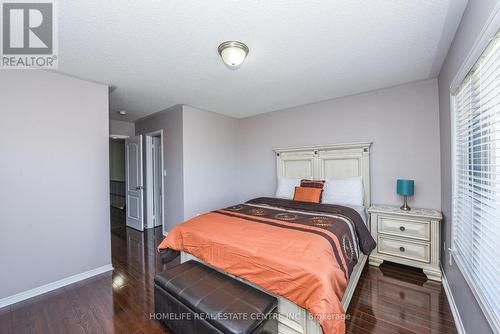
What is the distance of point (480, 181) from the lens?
141 cm

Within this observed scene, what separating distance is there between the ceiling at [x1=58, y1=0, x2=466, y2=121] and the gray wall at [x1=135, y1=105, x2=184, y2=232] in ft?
2.72

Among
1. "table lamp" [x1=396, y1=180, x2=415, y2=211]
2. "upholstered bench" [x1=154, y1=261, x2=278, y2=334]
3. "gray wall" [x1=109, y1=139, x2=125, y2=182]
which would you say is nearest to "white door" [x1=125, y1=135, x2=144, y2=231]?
"gray wall" [x1=109, y1=139, x2=125, y2=182]

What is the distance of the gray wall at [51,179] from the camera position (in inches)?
81.0

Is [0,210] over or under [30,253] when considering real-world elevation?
over

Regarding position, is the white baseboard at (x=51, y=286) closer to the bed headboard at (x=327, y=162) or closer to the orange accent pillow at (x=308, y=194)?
the orange accent pillow at (x=308, y=194)

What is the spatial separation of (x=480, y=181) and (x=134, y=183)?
4.97m

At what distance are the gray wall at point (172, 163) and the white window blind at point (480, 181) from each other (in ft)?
11.5

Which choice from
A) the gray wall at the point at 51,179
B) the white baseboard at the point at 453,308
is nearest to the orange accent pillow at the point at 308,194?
the white baseboard at the point at 453,308

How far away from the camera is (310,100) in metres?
3.48

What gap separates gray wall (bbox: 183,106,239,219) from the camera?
12.1 ft

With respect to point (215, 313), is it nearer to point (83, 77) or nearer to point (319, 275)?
point (319, 275)

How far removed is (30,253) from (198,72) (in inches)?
103

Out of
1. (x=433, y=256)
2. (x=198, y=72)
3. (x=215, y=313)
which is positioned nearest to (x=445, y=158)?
(x=433, y=256)
